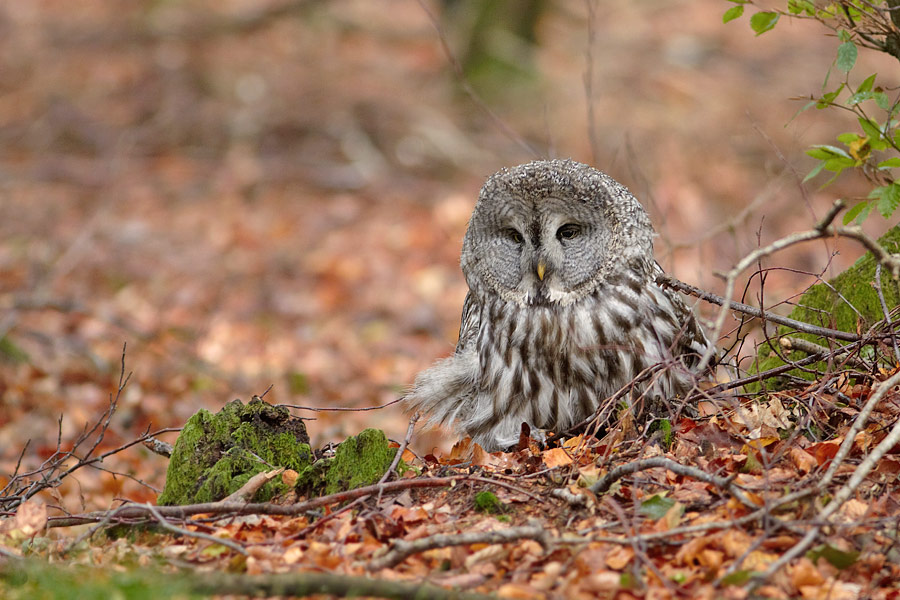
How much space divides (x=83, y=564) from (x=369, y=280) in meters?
7.99

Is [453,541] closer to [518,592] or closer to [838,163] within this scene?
[518,592]

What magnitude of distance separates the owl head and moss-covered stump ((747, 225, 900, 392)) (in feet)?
2.69

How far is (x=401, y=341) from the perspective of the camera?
997cm

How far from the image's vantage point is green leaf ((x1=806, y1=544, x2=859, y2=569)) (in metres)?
2.95

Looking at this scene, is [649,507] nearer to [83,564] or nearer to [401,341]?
[83,564]

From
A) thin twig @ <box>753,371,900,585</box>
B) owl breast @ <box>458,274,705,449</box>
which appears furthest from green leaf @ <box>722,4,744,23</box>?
thin twig @ <box>753,371,900,585</box>

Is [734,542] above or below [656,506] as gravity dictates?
below

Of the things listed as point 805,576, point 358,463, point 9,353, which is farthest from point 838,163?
point 9,353

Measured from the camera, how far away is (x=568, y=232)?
4.73 metres

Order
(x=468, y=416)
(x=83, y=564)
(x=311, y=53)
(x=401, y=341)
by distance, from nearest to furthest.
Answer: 1. (x=83, y=564)
2. (x=468, y=416)
3. (x=401, y=341)
4. (x=311, y=53)

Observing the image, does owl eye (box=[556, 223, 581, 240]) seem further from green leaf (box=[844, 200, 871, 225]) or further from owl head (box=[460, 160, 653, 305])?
green leaf (box=[844, 200, 871, 225])

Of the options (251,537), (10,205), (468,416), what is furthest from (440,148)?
(251,537)

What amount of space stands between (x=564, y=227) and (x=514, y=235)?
27cm

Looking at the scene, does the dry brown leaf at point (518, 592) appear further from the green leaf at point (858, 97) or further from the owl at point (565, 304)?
the green leaf at point (858, 97)
